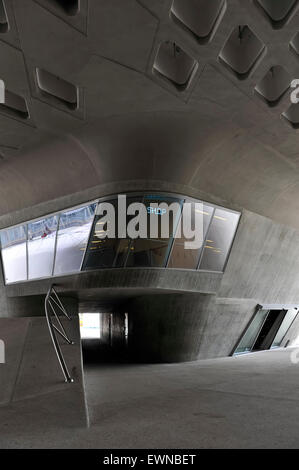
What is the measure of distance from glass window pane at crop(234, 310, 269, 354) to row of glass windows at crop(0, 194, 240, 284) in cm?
518

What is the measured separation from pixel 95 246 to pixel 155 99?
543 centimetres

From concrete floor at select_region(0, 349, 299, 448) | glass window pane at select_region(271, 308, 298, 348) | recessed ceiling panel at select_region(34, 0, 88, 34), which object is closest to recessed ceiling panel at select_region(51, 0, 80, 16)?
recessed ceiling panel at select_region(34, 0, 88, 34)

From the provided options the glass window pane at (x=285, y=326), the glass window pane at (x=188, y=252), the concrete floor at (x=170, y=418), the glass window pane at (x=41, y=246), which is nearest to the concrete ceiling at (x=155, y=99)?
the glass window pane at (x=188, y=252)

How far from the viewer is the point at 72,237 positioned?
46.8 ft

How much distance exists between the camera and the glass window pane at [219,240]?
14.8 m

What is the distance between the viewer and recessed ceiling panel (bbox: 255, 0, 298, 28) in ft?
24.9

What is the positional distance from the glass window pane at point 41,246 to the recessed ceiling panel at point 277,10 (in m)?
10.3

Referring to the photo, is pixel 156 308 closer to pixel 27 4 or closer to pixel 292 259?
pixel 292 259

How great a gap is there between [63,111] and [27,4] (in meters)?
3.95

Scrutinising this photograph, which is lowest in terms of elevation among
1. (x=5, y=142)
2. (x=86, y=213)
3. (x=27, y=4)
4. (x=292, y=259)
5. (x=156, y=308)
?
(x=156, y=308)

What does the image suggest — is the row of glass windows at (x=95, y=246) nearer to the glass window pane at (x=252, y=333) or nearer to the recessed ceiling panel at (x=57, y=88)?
the recessed ceiling panel at (x=57, y=88)

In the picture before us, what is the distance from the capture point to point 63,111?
11.1m
